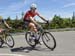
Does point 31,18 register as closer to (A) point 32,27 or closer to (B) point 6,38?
(A) point 32,27

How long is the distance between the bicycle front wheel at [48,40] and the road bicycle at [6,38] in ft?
5.65

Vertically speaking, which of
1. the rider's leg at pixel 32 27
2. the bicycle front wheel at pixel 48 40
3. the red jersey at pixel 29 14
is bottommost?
the bicycle front wheel at pixel 48 40

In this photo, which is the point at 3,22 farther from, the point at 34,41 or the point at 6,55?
the point at 6,55

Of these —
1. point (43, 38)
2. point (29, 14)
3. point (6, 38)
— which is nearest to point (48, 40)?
point (43, 38)

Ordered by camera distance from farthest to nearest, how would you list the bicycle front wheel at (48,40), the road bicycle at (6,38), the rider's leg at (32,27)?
the road bicycle at (6,38)
the rider's leg at (32,27)
the bicycle front wheel at (48,40)

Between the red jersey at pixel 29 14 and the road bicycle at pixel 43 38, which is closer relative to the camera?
the road bicycle at pixel 43 38

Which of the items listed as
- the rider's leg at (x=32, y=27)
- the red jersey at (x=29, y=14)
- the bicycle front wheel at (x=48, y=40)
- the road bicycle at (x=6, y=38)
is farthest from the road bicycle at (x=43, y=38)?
the road bicycle at (x=6, y=38)

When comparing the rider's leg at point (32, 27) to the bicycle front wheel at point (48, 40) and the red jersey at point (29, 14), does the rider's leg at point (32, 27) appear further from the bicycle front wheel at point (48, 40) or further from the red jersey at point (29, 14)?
the bicycle front wheel at point (48, 40)

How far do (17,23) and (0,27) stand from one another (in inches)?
466

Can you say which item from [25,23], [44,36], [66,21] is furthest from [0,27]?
[66,21]

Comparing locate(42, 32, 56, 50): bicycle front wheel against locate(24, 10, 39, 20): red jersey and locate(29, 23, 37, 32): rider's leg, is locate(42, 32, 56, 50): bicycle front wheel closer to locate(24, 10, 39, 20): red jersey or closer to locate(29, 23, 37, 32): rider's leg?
locate(29, 23, 37, 32): rider's leg

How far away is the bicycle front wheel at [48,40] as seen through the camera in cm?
1127

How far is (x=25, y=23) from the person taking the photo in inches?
473

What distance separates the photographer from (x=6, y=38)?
12984 millimetres
